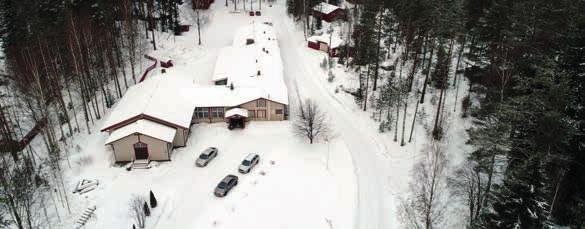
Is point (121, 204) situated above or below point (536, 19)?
below

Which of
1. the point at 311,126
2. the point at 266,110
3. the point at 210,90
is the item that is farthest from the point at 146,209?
the point at 210,90

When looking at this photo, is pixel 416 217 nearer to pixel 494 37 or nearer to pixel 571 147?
pixel 571 147

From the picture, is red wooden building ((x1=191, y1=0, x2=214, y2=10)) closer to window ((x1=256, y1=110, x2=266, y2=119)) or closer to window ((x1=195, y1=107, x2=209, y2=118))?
window ((x1=195, y1=107, x2=209, y2=118))

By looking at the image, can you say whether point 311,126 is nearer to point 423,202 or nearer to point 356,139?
point 356,139

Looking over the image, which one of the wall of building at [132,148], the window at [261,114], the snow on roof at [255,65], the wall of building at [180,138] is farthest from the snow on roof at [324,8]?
the wall of building at [132,148]

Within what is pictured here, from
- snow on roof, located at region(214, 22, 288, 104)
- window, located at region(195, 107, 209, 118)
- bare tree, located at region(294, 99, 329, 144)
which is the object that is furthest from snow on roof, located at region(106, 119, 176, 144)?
bare tree, located at region(294, 99, 329, 144)

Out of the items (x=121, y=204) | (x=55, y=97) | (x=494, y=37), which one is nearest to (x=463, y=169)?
(x=494, y=37)

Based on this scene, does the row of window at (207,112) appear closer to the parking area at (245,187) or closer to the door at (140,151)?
the parking area at (245,187)
